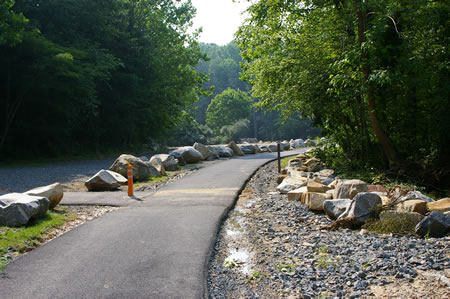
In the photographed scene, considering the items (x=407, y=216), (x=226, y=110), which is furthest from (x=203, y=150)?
(x=226, y=110)

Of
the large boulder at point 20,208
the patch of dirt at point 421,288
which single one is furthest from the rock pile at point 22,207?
the patch of dirt at point 421,288

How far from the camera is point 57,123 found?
23.3 m

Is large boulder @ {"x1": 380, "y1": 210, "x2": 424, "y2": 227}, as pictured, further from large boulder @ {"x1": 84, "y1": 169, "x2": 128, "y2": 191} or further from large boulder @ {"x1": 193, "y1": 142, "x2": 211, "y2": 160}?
large boulder @ {"x1": 193, "y1": 142, "x2": 211, "y2": 160}

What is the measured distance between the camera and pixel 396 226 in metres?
6.07

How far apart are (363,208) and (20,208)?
6.22 m

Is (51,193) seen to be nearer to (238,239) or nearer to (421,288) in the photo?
(238,239)

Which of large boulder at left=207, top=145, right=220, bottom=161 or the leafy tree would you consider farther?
the leafy tree

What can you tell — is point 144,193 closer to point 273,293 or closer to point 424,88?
point 273,293

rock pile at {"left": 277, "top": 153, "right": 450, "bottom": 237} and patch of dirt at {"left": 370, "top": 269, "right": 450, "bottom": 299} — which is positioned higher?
rock pile at {"left": 277, "top": 153, "right": 450, "bottom": 237}

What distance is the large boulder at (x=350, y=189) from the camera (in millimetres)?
8125

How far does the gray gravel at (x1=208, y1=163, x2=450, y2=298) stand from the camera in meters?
4.22

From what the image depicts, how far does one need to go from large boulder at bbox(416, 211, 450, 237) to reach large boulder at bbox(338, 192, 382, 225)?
3.29 feet

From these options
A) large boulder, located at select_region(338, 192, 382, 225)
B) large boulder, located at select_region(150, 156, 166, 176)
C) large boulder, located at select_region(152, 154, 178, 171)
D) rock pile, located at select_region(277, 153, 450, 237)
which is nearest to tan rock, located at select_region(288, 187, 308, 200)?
rock pile, located at select_region(277, 153, 450, 237)

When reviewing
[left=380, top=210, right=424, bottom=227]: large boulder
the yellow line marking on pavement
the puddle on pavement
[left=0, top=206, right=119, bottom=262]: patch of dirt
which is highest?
[left=380, top=210, right=424, bottom=227]: large boulder
